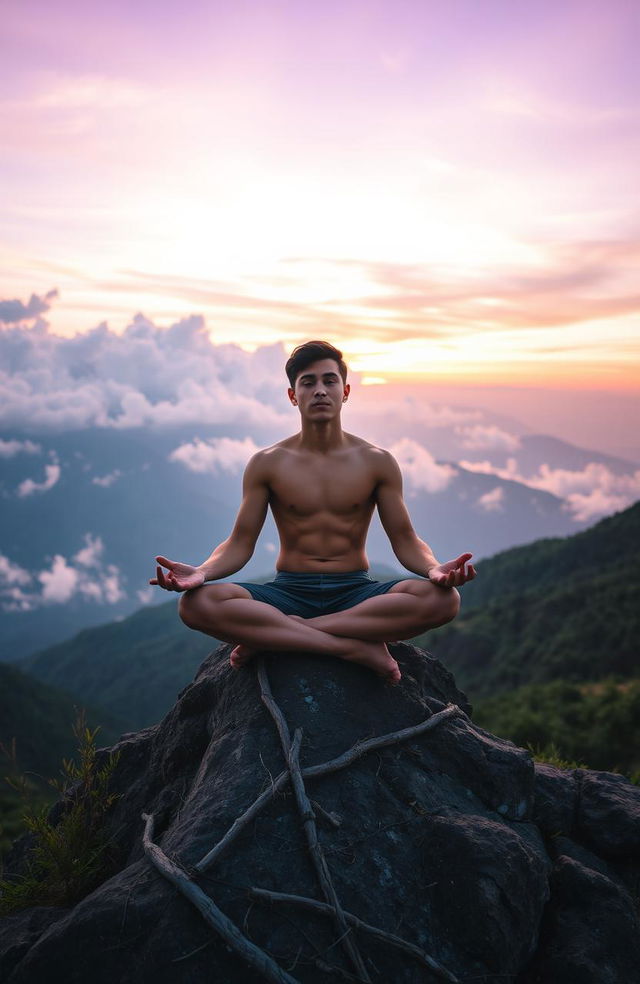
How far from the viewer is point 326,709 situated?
15.5ft

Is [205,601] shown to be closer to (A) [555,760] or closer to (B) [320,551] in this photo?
(B) [320,551]

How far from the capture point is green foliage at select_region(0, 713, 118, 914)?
176 inches

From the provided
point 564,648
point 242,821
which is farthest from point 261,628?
point 564,648

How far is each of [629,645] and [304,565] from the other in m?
30.8

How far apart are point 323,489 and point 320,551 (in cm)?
51

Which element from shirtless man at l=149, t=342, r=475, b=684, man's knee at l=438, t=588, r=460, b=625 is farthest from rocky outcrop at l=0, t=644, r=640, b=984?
man's knee at l=438, t=588, r=460, b=625

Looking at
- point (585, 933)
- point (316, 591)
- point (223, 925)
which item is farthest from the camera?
point (316, 591)

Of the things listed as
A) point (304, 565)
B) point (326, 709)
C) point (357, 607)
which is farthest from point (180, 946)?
point (304, 565)

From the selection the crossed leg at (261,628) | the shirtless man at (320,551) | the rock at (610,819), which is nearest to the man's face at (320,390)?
the shirtless man at (320,551)

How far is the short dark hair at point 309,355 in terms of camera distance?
566cm

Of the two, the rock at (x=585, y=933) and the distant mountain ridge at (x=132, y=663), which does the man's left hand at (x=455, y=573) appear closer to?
the rock at (x=585, y=933)

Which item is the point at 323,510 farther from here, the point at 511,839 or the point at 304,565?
the point at 511,839

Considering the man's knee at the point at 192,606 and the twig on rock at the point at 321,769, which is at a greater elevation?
the man's knee at the point at 192,606

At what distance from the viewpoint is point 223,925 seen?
134 inches
